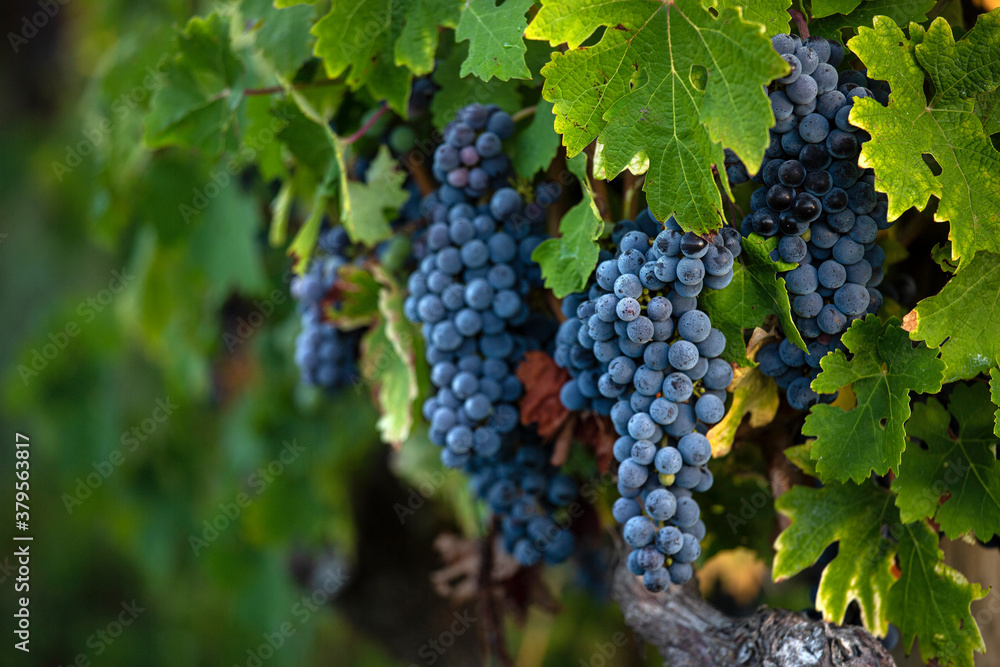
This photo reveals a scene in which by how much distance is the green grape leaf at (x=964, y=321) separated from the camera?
65 cm

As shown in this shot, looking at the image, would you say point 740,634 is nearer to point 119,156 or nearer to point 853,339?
point 853,339

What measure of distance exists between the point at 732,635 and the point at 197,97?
100 centimetres

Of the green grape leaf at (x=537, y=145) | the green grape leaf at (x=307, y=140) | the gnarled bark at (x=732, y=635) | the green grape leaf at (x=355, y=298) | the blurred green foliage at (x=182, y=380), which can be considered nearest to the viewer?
the gnarled bark at (x=732, y=635)

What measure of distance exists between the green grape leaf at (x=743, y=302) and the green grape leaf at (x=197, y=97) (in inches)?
29.2

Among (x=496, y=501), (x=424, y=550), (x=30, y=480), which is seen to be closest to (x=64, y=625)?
(x=30, y=480)

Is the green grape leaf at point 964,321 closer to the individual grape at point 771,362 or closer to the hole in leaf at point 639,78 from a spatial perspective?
the individual grape at point 771,362

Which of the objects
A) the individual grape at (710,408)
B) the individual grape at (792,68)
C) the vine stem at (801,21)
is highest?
the individual grape at (792,68)

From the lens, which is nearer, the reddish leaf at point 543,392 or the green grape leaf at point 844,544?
the green grape leaf at point 844,544

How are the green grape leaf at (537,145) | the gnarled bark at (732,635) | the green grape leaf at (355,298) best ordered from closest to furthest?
the gnarled bark at (732,635)
the green grape leaf at (537,145)
the green grape leaf at (355,298)

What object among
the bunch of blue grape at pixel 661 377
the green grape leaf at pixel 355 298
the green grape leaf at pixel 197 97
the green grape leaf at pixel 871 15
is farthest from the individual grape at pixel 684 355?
the green grape leaf at pixel 197 97

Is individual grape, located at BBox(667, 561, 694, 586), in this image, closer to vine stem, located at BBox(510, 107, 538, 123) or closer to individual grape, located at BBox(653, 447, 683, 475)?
individual grape, located at BBox(653, 447, 683, 475)

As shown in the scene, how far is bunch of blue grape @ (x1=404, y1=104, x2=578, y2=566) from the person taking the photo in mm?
895

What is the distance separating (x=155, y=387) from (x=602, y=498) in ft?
6.46

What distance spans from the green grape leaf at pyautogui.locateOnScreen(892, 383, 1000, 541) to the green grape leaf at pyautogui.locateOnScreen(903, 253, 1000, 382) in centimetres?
7
